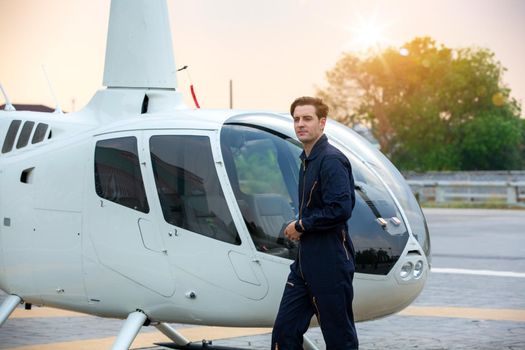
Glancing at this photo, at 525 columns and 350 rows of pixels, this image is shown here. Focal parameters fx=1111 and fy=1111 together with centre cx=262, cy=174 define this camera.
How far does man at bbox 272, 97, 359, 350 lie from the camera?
6.39m

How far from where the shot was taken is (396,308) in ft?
24.4

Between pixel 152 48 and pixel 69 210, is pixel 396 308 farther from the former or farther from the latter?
pixel 152 48

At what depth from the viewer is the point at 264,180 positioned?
740cm

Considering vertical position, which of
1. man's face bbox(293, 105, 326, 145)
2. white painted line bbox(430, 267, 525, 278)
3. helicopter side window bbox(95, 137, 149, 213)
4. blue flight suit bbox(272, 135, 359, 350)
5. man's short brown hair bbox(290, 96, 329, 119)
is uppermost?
man's short brown hair bbox(290, 96, 329, 119)

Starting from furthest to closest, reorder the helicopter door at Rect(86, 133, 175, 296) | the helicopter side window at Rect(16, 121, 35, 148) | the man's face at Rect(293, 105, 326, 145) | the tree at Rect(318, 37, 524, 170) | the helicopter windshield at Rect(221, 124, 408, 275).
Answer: the tree at Rect(318, 37, 524, 170) < the helicopter side window at Rect(16, 121, 35, 148) < the helicopter door at Rect(86, 133, 175, 296) < the helicopter windshield at Rect(221, 124, 408, 275) < the man's face at Rect(293, 105, 326, 145)

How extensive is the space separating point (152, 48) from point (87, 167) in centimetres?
136

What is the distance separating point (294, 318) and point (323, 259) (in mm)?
431

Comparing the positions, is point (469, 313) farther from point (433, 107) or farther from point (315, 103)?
point (433, 107)

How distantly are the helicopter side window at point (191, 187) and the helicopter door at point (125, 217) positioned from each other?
13 cm

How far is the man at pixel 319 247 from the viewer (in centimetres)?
639

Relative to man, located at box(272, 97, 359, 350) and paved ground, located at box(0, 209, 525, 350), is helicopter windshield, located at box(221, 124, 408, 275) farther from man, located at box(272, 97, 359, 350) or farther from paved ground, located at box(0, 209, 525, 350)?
paved ground, located at box(0, 209, 525, 350)

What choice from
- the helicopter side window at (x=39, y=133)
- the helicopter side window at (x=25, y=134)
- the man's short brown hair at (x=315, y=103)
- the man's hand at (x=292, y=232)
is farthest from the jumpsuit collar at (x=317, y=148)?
the helicopter side window at (x=25, y=134)

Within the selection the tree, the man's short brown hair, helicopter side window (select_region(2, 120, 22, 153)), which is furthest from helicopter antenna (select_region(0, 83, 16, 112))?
the tree

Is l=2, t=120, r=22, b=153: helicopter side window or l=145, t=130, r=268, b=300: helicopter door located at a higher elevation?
l=2, t=120, r=22, b=153: helicopter side window
